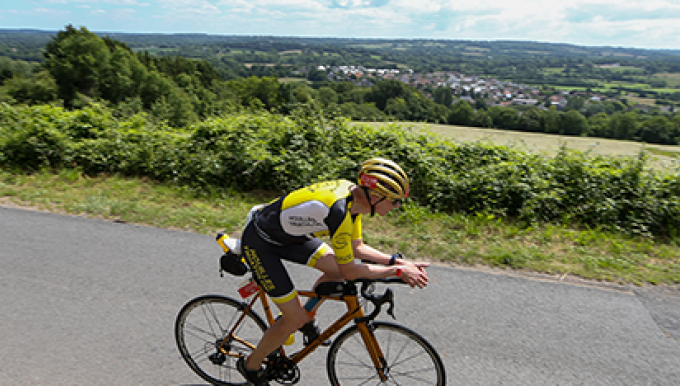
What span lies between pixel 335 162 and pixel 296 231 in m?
5.05

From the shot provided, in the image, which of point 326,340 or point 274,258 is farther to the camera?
point 326,340

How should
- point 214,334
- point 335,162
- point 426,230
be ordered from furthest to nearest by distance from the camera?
1. point 335,162
2. point 426,230
3. point 214,334

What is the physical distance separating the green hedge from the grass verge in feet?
1.22

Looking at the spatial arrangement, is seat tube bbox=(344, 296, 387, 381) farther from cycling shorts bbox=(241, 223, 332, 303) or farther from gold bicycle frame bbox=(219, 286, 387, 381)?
cycling shorts bbox=(241, 223, 332, 303)

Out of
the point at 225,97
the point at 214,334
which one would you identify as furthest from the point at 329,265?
the point at 225,97

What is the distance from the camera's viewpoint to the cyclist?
2547 millimetres

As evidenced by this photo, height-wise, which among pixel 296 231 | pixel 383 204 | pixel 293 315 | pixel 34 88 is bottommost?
pixel 34 88

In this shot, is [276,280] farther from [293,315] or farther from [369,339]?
[369,339]

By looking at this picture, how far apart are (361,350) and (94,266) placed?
3.57 metres

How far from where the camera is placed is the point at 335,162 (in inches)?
302

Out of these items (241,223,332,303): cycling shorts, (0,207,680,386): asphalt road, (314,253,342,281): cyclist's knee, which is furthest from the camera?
(0,207,680,386): asphalt road

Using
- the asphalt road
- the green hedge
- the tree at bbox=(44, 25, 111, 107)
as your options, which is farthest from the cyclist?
the tree at bbox=(44, 25, 111, 107)

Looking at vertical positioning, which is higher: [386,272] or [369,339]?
[386,272]

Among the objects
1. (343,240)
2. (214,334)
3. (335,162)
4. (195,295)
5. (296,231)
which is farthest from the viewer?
(335,162)
